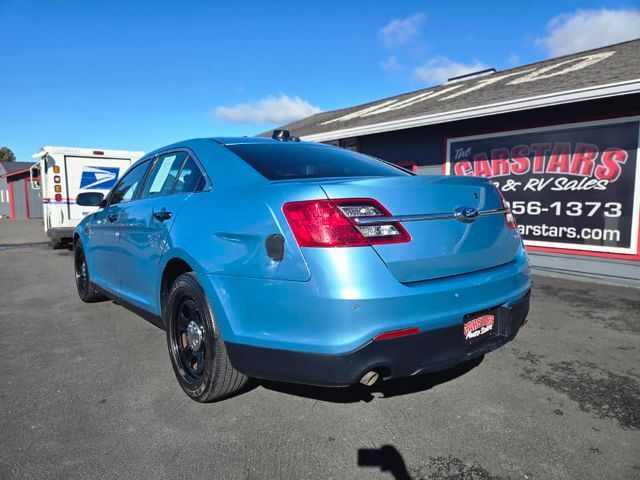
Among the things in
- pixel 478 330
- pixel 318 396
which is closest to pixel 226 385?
pixel 318 396

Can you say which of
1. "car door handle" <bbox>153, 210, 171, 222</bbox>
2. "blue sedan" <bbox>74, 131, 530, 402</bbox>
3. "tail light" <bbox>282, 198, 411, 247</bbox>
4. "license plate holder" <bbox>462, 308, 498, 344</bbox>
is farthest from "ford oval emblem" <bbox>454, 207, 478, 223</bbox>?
"car door handle" <bbox>153, 210, 171, 222</bbox>

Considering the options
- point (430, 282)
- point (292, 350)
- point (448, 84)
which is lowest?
point (292, 350)

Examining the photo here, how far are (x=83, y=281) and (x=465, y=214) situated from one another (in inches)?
182

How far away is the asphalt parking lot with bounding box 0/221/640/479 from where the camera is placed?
7.11ft

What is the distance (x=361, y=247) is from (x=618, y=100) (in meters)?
6.43

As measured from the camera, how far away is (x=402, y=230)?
212 cm

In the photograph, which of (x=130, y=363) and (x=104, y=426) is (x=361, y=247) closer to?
(x=104, y=426)

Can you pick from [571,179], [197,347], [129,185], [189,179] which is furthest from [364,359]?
[571,179]

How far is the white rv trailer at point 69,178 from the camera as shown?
34.1ft

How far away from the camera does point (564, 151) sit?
716cm

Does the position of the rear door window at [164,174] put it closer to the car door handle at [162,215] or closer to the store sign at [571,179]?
the car door handle at [162,215]

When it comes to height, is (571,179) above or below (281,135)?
below

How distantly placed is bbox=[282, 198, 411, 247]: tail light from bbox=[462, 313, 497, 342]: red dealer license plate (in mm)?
592

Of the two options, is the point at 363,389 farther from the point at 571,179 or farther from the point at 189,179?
the point at 571,179
